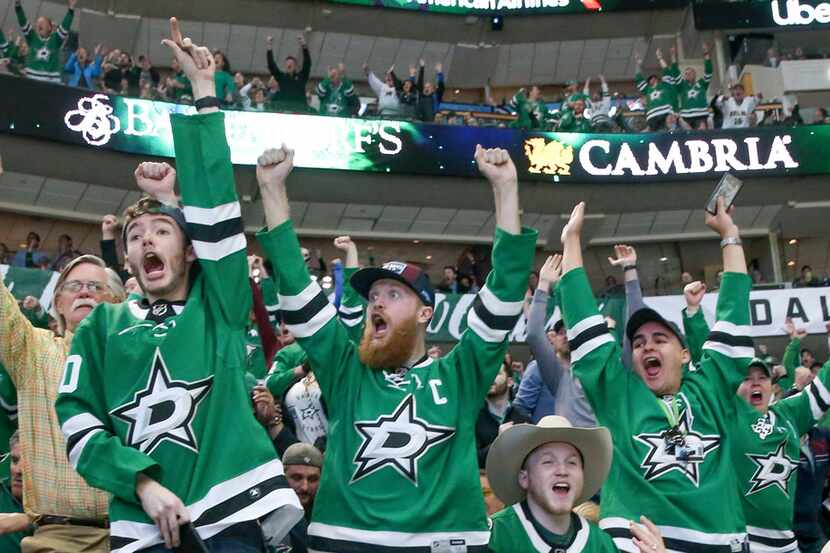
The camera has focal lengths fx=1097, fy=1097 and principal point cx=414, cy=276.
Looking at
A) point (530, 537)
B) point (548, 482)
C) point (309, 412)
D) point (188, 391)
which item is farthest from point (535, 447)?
point (309, 412)

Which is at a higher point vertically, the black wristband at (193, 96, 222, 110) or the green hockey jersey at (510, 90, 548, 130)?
the green hockey jersey at (510, 90, 548, 130)

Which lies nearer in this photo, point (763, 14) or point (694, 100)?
point (694, 100)

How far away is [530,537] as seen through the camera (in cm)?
356

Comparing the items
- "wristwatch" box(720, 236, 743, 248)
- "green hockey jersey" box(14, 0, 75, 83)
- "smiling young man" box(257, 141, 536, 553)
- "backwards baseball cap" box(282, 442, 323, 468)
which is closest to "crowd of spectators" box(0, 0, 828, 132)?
"green hockey jersey" box(14, 0, 75, 83)

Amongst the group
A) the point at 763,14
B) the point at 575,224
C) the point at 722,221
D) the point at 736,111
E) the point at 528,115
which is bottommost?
the point at 575,224

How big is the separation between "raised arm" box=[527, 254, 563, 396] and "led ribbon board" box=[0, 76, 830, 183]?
11522 millimetres

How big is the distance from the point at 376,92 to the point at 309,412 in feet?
46.6

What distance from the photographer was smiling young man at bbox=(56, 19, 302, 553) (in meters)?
2.95

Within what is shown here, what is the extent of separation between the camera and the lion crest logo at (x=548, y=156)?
731 inches

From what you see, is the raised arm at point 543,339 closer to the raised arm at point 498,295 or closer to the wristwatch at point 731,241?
the wristwatch at point 731,241

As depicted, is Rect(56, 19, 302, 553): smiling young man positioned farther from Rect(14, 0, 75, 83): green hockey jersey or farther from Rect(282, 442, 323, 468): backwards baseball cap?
Rect(14, 0, 75, 83): green hockey jersey

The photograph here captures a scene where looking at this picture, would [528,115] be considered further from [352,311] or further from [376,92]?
[352,311]

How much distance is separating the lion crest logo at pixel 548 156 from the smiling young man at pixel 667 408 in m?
14.1

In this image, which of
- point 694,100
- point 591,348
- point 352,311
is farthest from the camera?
point 694,100
